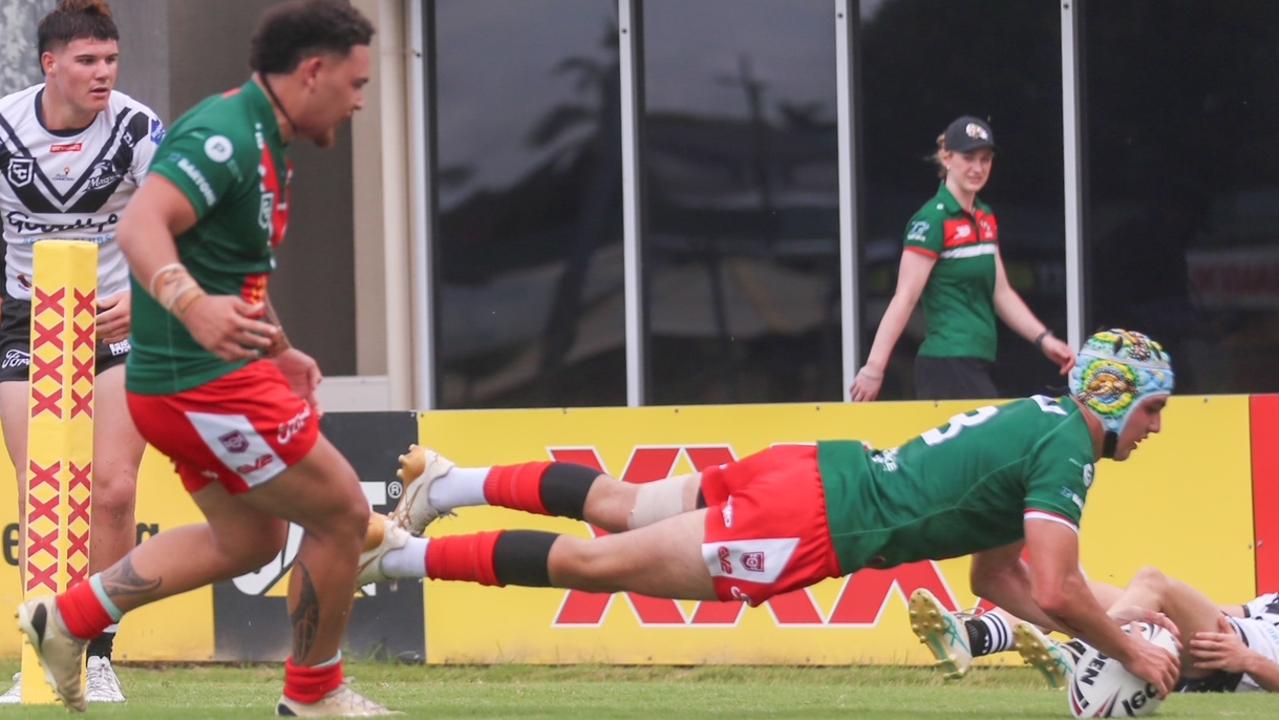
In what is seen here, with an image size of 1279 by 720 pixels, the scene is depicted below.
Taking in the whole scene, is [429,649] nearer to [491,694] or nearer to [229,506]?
[491,694]

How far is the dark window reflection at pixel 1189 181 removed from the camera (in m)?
12.5

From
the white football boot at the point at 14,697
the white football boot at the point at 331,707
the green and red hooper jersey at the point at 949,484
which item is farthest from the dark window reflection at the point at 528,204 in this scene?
the white football boot at the point at 331,707

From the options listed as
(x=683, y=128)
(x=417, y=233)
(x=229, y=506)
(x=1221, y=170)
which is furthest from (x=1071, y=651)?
(x=417, y=233)

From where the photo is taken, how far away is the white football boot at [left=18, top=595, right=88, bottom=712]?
18.3 feet

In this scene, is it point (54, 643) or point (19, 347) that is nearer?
point (54, 643)

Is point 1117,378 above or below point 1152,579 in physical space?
above

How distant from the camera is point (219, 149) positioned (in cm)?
506

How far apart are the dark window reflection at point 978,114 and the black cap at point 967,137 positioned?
3.40m

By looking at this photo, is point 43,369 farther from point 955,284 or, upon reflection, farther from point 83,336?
point 955,284

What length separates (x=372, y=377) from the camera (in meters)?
14.8

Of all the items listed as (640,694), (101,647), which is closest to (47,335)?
(101,647)

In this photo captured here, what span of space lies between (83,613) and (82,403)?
1251mm

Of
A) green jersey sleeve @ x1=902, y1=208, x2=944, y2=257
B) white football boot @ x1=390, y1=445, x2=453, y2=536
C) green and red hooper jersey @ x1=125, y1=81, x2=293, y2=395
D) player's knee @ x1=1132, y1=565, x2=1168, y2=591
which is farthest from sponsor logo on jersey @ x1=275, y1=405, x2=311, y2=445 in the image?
green jersey sleeve @ x1=902, y1=208, x2=944, y2=257

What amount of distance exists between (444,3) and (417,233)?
1.61 m
